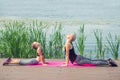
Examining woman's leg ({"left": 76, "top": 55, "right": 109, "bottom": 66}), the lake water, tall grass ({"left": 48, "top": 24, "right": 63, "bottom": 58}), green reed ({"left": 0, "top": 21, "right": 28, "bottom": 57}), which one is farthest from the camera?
the lake water

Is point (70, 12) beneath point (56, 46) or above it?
above

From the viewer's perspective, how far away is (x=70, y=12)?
2033 centimetres

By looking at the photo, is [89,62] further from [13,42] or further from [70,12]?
[70,12]

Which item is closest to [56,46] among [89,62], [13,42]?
[13,42]

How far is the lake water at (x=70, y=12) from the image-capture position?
15391mm

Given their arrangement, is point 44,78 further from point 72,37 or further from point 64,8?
point 64,8

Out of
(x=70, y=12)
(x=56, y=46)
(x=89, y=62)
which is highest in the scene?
(x=70, y=12)

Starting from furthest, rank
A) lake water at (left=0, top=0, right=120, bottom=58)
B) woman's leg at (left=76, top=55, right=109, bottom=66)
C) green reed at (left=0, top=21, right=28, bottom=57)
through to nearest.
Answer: lake water at (left=0, top=0, right=120, bottom=58) → green reed at (left=0, top=21, right=28, bottom=57) → woman's leg at (left=76, top=55, right=109, bottom=66)

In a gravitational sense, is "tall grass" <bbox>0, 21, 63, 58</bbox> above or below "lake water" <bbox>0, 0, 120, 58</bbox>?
below

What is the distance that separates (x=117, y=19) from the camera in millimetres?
17719

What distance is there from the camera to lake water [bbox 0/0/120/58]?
1539cm

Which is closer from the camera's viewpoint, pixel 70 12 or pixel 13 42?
pixel 13 42

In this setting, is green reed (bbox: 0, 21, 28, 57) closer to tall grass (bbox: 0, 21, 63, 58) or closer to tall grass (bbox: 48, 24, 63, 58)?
tall grass (bbox: 0, 21, 63, 58)

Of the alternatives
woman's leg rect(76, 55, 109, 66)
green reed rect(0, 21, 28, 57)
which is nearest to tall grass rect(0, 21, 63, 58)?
green reed rect(0, 21, 28, 57)
